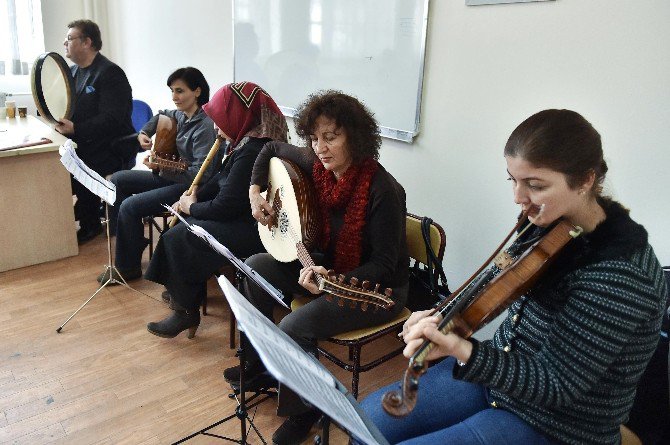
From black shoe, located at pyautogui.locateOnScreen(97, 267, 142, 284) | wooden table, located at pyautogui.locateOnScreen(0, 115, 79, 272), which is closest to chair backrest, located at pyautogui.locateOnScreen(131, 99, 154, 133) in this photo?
wooden table, located at pyautogui.locateOnScreen(0, 115, 79, 272)

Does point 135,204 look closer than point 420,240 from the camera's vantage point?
No

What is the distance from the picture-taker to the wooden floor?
186cm

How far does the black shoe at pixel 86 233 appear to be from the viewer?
3475 millimetres

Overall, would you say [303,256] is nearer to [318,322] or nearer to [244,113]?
[318,322]

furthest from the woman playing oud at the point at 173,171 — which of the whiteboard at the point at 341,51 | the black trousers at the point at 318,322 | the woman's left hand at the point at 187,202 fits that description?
the black trousers at the point at 318,322

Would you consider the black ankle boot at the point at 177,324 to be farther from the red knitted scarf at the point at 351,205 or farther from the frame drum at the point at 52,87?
the frame drum at the point at 52,87

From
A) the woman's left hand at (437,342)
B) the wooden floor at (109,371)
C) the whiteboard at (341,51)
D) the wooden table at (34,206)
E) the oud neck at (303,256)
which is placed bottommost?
the wooden floor at (109,371)

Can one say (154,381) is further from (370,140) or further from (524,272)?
(524,272)

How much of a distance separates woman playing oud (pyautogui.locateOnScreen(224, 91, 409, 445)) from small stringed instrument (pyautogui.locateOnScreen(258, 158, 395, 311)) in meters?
0.05

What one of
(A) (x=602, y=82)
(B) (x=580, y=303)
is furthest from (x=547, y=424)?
(A) (x=602, y=82)

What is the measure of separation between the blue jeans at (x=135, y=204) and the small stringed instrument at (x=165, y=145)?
0.46ft

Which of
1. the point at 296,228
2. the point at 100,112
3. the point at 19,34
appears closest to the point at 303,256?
the point at 296,228

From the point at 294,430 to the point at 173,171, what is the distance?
4.97 feet

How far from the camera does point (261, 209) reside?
207 centimetres
